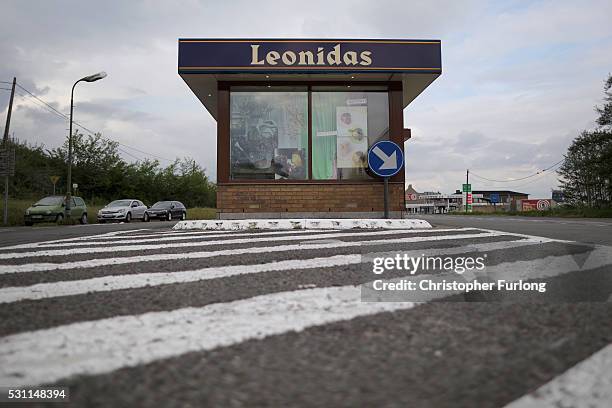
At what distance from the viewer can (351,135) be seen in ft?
36.4

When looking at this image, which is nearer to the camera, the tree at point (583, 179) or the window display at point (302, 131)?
the window display at point (302, 131)

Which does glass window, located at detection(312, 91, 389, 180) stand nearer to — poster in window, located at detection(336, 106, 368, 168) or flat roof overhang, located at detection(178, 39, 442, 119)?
poster in window, located at detection(336, 106, 368, 168)

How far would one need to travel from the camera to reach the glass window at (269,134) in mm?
10766

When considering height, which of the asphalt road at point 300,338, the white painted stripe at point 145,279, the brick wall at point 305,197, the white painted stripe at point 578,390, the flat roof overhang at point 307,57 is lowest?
the white painted stripe at point 578,390

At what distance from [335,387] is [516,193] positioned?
151930mm

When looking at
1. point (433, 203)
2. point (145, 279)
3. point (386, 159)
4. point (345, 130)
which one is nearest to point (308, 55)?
point (345, 130)

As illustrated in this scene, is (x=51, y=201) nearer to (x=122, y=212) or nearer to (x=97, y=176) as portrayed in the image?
(x=122, y=212)

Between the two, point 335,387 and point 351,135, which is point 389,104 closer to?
point 351,135

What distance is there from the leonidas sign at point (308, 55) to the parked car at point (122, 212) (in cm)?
1372

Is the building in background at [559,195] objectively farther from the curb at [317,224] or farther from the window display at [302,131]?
the curb at [317,224]

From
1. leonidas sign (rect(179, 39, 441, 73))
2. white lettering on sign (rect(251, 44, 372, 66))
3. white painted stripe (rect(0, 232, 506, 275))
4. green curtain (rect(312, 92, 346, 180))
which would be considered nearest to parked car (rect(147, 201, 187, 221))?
leonidas sign (rect(179, 39, 441, 73))

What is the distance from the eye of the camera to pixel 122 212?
21.6 meters

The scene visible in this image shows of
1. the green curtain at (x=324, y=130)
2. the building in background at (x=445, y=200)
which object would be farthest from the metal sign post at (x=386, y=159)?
the building in background at (x=445, y=200)

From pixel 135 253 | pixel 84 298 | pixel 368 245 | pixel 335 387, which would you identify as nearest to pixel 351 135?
pixel 368 245
